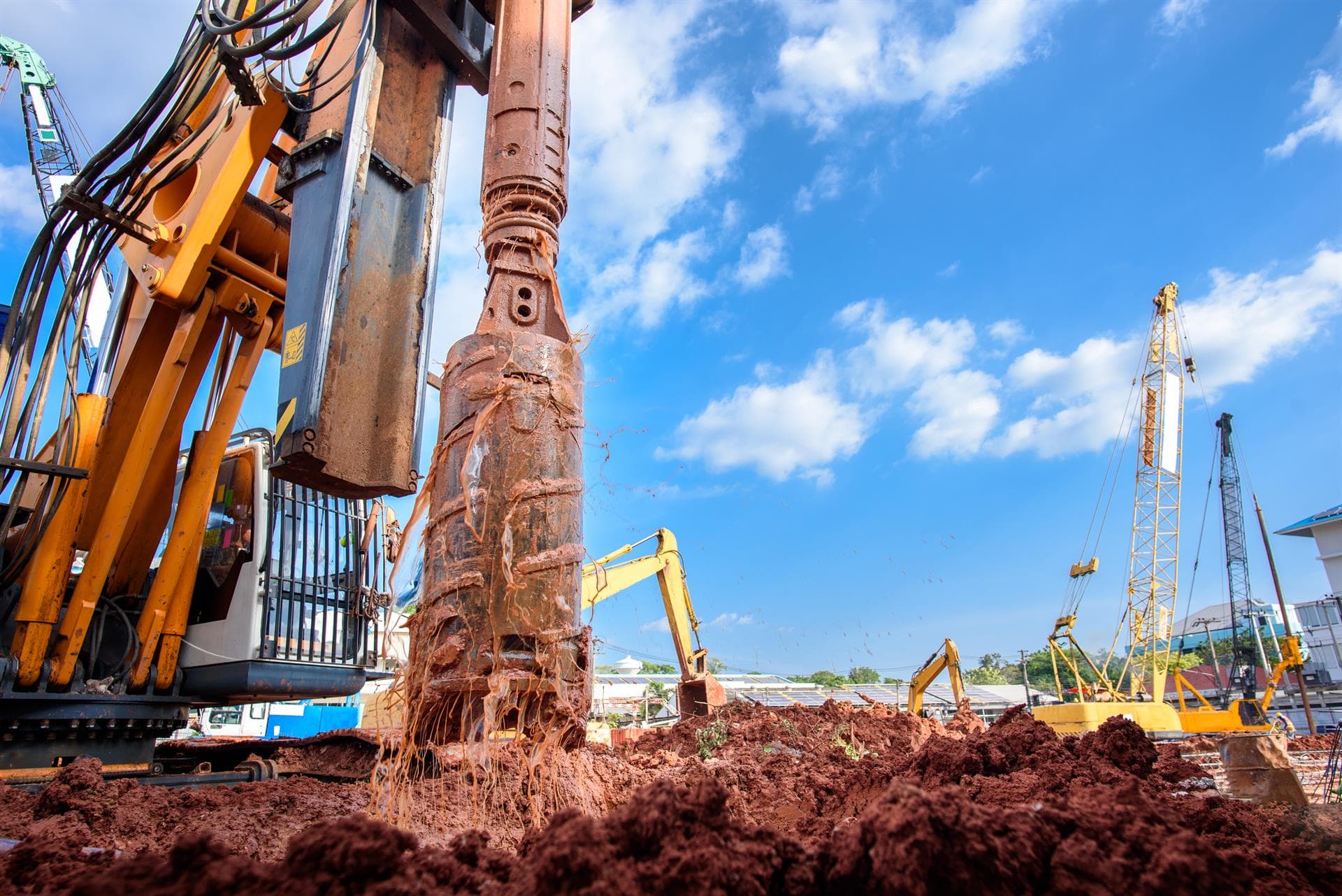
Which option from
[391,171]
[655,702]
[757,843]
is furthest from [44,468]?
[655,702]

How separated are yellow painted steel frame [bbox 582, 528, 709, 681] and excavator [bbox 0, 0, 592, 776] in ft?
20.3

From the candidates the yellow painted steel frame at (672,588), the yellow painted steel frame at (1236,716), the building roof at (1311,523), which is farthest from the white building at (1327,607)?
the yellow painted steel frame at (672,588)

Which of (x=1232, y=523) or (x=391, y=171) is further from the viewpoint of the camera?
(x=1232, y=523)

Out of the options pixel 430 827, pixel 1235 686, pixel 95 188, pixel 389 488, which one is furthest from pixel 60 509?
pixel 1235 686

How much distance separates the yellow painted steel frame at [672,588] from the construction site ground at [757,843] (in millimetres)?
9251

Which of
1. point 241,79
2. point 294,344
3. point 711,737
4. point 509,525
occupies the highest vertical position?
point 241,79

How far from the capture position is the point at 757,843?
5.09 feet

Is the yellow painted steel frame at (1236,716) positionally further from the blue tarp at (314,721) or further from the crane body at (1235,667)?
the blue tarp at (314,721)

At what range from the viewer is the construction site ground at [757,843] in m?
1.39

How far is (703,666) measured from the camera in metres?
13.0

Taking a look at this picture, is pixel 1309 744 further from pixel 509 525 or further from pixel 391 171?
pixel 391 171

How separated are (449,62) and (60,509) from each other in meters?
3.99

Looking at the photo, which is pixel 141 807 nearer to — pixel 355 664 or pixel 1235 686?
pixel 355 664

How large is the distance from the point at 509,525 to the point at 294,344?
1.75 metres
